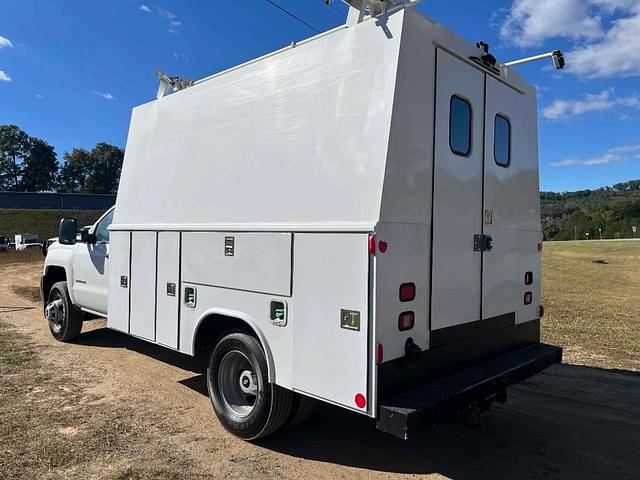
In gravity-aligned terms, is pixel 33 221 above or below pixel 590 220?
below

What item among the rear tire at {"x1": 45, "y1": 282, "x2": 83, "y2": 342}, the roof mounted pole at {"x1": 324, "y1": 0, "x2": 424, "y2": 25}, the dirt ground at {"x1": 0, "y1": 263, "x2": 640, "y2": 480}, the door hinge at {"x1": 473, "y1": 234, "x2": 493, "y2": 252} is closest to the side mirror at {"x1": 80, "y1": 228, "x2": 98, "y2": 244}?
the rear tire at {"x1": 45, "y1": 282, "x2": 83, "y2": 342}

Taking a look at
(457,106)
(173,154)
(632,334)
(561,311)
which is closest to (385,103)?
(457,106)

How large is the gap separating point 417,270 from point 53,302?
6.48 meters

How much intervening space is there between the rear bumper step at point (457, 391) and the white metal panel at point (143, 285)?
298 cm

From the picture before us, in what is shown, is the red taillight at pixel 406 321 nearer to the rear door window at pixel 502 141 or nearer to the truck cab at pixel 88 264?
the rear door window at pixel 502 141

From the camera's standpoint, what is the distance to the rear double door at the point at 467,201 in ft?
12.4

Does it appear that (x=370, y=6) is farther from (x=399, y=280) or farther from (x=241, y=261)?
(x=241, y=261)

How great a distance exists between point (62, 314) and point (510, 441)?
6.47 m

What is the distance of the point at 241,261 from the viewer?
4.20 metres

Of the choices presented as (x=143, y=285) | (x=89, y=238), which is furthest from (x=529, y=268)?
(x=89, y=238)

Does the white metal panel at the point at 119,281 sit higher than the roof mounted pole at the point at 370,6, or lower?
lower

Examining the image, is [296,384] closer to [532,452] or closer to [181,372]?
[532,452]

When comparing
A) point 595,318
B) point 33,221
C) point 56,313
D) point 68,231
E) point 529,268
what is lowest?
point 595,318

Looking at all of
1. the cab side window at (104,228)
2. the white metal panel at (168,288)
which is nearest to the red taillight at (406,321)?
the white metal panel at (168,288)
